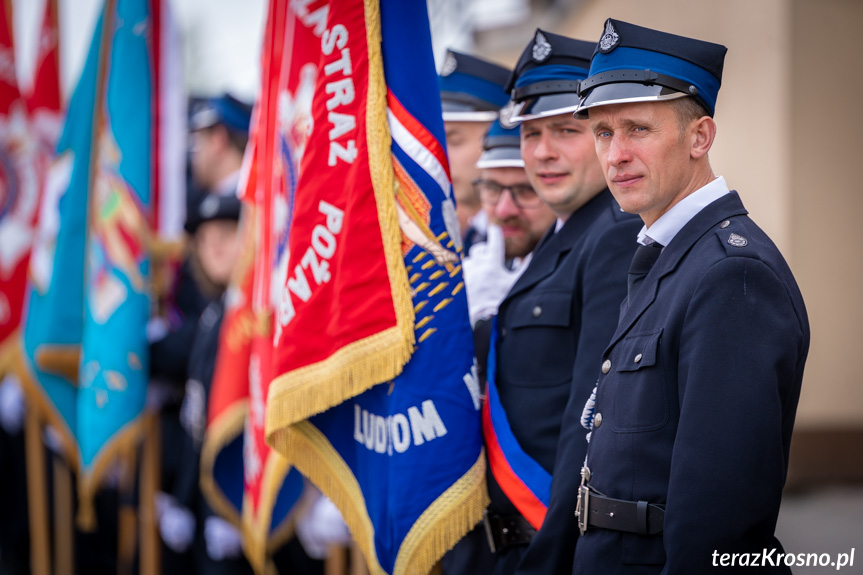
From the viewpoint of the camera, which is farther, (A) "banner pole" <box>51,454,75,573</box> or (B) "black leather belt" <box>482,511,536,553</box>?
(A) "banner pole" <box>51,454,75,573</box>

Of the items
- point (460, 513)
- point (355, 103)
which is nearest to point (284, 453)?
point (460, 513)

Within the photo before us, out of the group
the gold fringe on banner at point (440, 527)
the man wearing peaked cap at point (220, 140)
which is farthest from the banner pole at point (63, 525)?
the gold fringe on banner at point (440, 527)

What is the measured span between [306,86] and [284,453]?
5.05 ft

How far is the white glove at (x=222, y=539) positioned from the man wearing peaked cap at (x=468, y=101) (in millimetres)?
2267

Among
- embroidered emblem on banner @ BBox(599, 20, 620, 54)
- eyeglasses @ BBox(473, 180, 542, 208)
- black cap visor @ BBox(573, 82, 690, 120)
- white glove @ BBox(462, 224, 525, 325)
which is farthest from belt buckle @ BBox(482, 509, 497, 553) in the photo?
embroidered emblem on banner @ BBox(599, 20, 620, 54)

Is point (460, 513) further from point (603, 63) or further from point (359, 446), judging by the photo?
point (603, 63)

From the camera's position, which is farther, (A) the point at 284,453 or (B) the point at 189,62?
(B) the point at 189,62

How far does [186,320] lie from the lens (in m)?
5.91

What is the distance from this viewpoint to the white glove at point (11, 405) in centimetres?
661

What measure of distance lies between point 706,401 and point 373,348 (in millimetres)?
1200

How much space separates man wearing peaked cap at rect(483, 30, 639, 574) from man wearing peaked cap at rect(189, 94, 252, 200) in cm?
324

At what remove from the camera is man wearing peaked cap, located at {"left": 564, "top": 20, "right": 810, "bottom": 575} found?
71.9 inches

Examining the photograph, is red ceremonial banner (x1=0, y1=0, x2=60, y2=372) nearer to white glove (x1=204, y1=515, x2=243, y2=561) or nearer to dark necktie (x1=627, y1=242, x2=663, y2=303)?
white glove (x1=204, y1=515, x2=243, y2=561)

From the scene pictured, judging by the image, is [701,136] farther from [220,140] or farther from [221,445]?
[220,140]
